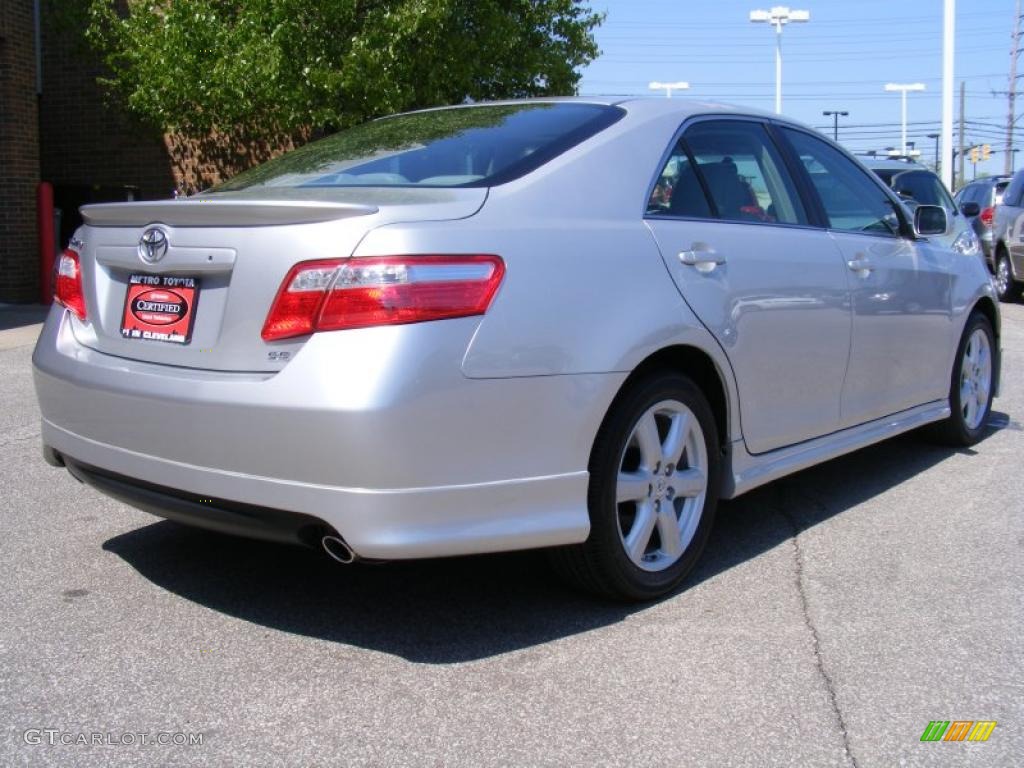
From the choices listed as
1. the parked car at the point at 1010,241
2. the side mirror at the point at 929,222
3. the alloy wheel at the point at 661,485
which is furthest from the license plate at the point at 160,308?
the parked car at the point at 1010,241

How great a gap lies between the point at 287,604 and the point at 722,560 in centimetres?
162

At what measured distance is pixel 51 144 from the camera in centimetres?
1700

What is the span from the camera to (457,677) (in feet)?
10.3

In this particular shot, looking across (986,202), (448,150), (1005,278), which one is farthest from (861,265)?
(986,202)

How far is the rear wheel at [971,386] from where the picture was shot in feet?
19.3

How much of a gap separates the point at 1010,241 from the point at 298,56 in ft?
31.5

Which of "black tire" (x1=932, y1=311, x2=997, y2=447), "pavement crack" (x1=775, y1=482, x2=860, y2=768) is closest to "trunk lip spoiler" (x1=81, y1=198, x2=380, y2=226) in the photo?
"pavement crack" (x1=775, y1=482, x2=860, y2=768)

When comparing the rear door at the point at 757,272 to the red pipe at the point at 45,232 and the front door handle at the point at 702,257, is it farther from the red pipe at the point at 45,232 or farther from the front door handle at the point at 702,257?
the red pipe at the point at 45,232

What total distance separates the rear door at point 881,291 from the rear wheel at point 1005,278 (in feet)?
35.6

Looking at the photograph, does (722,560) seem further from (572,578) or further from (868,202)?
(868,202)

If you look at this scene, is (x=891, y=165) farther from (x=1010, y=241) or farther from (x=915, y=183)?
(x=1010, y=241)

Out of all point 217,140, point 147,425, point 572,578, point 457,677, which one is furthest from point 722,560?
point 217,140

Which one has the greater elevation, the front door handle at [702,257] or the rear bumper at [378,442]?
the front door handle at [702,257]

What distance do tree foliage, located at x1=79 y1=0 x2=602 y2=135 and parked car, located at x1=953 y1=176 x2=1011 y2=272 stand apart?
25.0 feet
